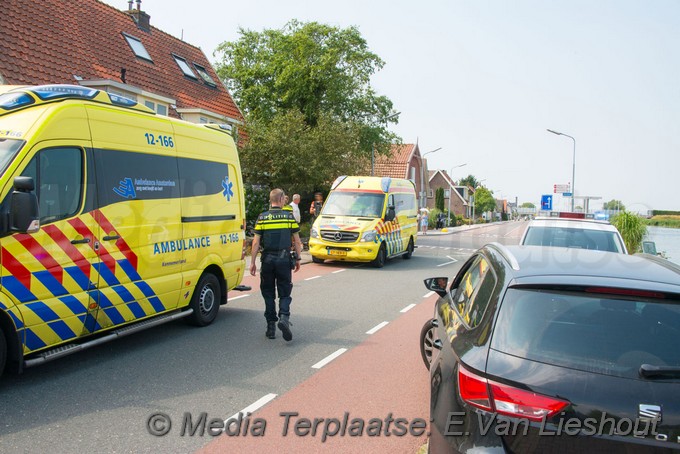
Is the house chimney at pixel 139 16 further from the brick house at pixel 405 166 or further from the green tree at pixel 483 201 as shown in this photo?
the green tree at pixel 483 201

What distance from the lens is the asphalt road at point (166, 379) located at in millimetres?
4238

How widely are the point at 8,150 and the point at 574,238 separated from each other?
806cm

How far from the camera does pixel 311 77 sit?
30.1 metres

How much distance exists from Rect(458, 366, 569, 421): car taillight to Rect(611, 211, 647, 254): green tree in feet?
66.5

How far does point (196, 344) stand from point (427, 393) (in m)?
3.12

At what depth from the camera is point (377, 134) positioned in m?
32.3

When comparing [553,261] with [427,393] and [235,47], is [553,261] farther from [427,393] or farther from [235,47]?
[235,47]

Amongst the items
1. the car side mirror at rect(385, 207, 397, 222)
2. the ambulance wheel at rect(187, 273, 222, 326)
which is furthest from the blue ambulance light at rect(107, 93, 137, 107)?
the car side mirror at rect(385, 207, 397, 222)

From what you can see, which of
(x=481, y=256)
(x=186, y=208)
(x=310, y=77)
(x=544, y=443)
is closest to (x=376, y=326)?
(x=186, y=208)

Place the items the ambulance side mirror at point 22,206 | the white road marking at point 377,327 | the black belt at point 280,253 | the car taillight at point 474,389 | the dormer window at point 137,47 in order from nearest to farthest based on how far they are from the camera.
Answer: the car taillight at point 474,389, the ambulance side mirror at point 22,206, the black belt at point 280,253, the white road marking at point 377,327, the dormer window at point 137,47

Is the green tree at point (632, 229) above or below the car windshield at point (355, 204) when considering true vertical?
below

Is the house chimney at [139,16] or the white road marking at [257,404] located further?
the house chimney at [139,16]

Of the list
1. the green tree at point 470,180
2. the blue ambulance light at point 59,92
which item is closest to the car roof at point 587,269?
the blue ambulance light at point 59,92

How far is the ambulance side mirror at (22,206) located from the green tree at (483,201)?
107 m
